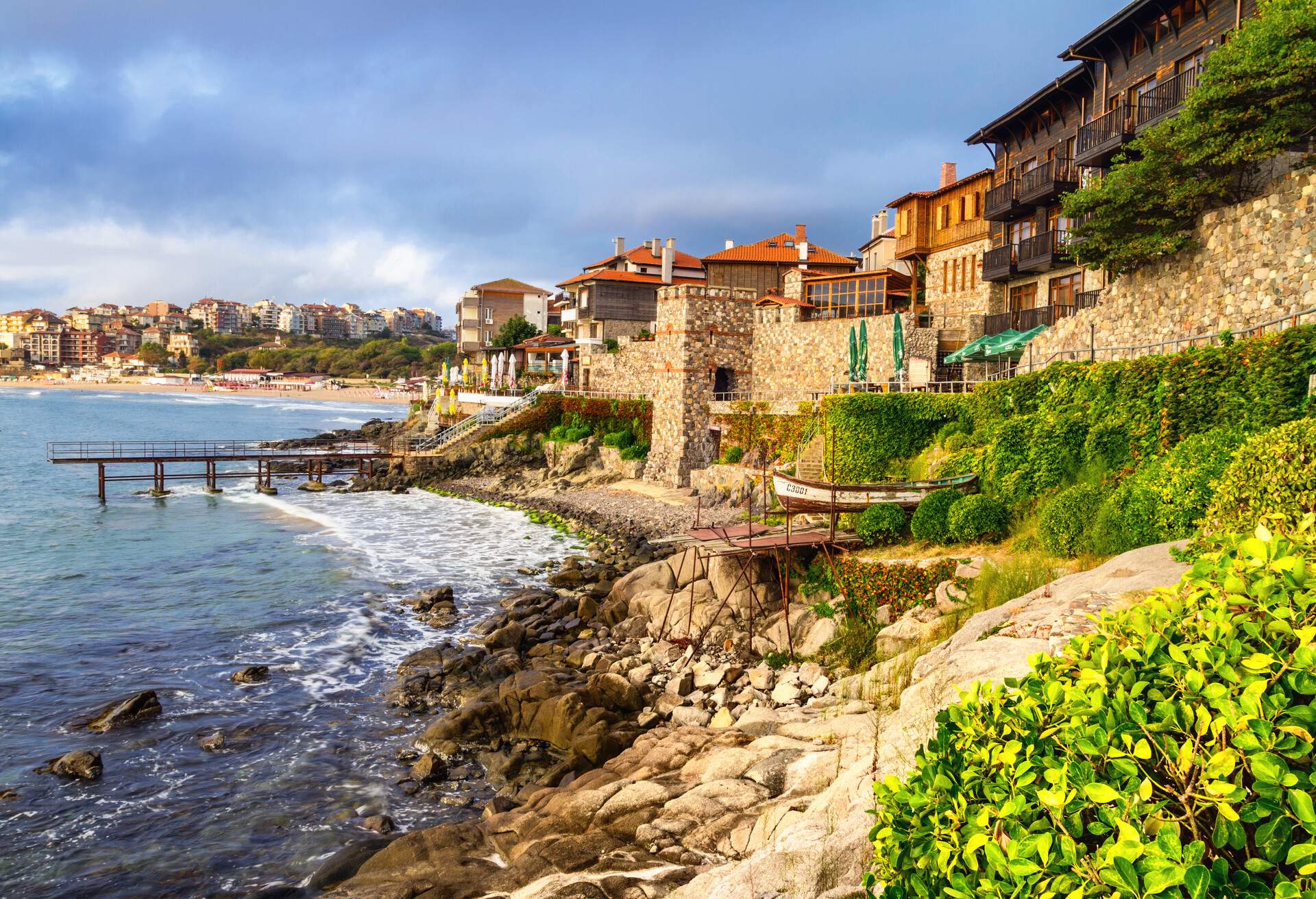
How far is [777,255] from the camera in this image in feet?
187

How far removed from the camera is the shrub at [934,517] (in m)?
18.8

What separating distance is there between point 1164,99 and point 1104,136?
2700 millimetres

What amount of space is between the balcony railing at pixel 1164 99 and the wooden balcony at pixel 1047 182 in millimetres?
4087

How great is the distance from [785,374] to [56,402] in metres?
160

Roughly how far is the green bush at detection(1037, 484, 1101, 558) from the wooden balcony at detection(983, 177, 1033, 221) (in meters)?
23.3

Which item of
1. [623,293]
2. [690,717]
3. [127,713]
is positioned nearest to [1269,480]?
[690,717]

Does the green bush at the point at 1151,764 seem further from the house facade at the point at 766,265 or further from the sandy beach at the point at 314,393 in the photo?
the sandy beach at the point at 314,393

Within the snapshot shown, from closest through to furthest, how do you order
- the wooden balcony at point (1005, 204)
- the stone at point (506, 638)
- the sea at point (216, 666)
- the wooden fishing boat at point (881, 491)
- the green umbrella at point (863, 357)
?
the sea at point (216, 666), the wooden fishing boat at point (881, 491), the stone at point (506, 638), the green umbrella at point (863, 357), the wooden balcony at point (1005, 204)

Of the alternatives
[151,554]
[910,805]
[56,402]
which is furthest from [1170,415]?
[56,402]

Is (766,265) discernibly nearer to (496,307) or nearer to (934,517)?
(934,517)

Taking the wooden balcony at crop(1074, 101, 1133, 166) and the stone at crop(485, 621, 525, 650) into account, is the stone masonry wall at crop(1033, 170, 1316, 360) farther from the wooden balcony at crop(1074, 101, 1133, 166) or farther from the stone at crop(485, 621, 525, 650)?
the stone at crop(485, 621, 525, 650)

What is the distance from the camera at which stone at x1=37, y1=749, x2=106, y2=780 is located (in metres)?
14.7

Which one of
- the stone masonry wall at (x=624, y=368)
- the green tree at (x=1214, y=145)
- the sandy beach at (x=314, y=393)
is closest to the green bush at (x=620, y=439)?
the stone masonry wall at (x=624, y=368)

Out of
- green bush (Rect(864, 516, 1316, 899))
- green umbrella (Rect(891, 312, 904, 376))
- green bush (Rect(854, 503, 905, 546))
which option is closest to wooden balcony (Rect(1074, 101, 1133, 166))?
green umbrella (Rect(891, 312, 904, 376))
